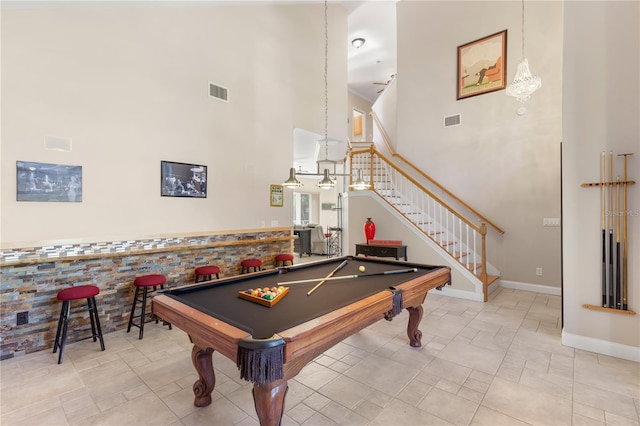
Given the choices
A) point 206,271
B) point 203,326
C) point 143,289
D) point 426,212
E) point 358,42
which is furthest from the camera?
point 358,42

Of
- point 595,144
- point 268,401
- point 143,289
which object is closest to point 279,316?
point 268,401

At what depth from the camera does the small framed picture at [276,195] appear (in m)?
5.45

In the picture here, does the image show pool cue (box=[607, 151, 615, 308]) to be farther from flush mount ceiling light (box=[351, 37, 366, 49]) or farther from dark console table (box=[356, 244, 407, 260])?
flush mount ceiling light (box=[351, 37, 366, 49])

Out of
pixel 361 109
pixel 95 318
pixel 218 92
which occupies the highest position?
pixel 361 109

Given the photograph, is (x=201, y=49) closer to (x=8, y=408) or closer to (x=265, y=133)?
(x=265, y=133)

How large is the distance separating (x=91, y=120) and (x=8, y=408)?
2841mm

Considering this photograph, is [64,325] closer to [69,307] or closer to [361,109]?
[69,307]

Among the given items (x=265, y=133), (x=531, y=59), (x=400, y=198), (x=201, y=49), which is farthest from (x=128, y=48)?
(x=531, y=59)

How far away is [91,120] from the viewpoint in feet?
11.2

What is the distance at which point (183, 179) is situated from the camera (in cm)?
420

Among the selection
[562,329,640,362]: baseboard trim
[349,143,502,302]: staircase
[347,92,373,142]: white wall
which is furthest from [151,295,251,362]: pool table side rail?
[347,92,373,142]: white wall

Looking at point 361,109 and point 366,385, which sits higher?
point 361,109

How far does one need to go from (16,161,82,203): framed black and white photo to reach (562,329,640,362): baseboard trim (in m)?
5.69

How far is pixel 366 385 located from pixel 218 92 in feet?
14.6
